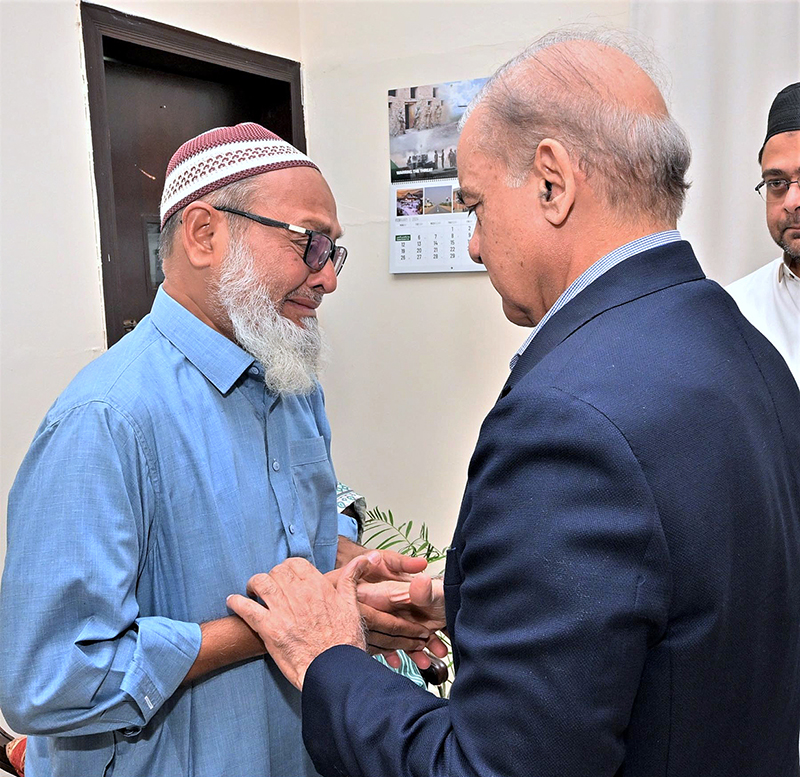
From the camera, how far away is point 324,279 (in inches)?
59.2

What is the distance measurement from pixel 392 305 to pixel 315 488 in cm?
182

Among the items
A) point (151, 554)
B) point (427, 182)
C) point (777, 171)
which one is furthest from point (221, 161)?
point (427, 182)

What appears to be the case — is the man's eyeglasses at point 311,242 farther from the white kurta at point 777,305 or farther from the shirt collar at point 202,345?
the white kurta at point 777,305

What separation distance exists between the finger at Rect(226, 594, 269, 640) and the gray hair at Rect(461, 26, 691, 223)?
724 millimetres

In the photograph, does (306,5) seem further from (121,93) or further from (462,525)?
(462,525)

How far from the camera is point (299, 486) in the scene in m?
1.46

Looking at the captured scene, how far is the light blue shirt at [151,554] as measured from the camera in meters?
1.10

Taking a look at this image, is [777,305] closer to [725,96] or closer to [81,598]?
[725,96]

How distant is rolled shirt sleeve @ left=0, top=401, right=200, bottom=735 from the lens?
1093 millimetres

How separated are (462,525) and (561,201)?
0.37 metres

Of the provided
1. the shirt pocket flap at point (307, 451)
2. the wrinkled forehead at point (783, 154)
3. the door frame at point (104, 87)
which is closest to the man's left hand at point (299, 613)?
the shirt pocket flap at point (307, 451)

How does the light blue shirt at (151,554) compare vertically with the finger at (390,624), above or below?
above

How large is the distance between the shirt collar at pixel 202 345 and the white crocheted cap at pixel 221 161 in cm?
21

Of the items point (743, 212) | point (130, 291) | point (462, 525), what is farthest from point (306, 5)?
point (462, 525)
